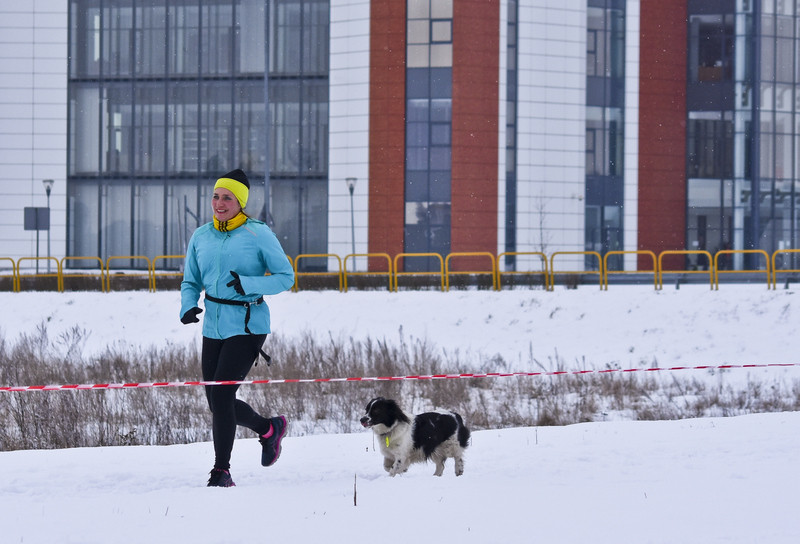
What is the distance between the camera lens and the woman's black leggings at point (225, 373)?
17.7 ft

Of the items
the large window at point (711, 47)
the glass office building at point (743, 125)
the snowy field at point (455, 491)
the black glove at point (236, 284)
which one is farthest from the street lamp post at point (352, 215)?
the black glove at point (236, 284)

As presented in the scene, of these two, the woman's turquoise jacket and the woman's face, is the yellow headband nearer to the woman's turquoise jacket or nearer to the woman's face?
the woman's face

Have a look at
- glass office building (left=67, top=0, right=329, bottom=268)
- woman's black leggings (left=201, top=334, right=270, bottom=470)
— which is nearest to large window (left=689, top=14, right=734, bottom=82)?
glass office building (left=67, top=0, right=329, bottom=268)

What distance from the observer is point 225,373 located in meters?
5.39

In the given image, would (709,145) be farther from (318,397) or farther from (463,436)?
(463,436)

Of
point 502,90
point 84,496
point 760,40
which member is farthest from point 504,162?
point 84,496

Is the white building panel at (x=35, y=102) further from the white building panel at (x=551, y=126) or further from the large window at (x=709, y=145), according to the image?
the large window at (x=709, y=145)

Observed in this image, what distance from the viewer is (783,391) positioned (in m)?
12.1

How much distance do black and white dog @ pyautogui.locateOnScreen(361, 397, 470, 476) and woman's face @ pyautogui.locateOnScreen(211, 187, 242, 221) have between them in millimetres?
1484

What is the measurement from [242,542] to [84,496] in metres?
1.58

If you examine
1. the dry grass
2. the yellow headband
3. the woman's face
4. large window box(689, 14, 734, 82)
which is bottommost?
the dry grass

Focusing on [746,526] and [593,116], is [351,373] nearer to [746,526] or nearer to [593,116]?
[746,526]

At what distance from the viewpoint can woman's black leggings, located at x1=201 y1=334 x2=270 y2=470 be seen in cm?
540

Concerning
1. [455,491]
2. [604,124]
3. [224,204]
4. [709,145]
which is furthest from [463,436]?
[709,145]
